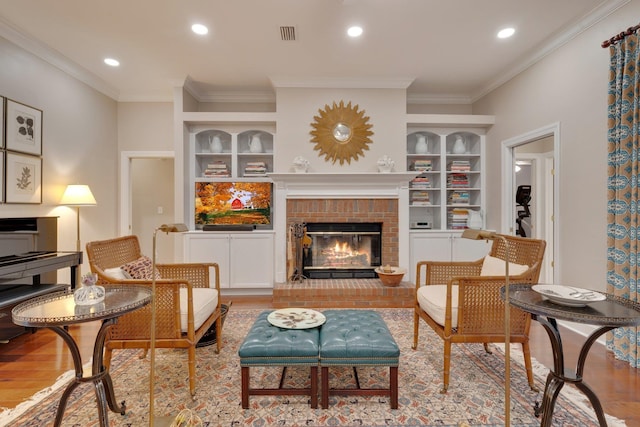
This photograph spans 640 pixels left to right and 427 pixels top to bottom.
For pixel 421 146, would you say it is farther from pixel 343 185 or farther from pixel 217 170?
pixel 217 170

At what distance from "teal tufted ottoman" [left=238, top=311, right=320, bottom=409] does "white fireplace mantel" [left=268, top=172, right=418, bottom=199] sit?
A: 7.82ft

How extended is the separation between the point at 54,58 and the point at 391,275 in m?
4.51

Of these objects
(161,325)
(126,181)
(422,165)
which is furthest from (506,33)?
(126,181)

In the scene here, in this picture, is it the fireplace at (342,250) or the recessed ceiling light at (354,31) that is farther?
the fireplace at (342,250)

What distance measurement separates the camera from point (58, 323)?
139 centimetres

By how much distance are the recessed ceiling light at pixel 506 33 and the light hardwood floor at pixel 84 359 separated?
2888 millimetres

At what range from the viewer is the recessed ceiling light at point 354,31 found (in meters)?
3.01

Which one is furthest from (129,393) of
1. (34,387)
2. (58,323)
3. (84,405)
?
(58,323)

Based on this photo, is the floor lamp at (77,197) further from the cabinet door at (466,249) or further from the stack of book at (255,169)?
the cabinet door at (466,249)

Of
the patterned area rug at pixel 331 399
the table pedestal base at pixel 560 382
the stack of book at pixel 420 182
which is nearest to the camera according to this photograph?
the table pedestal base at pixel 560 382

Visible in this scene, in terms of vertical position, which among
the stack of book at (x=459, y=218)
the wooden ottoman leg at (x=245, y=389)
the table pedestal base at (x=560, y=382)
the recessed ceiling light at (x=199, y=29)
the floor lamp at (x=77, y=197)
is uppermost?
the recessed ceiling light at (x=199, y=29)

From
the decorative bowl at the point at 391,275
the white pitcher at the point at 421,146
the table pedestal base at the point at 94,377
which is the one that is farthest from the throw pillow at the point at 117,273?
the white pitcher at the point at 421,146

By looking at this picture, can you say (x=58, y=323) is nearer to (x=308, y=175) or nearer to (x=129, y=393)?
(x=129, y=393)

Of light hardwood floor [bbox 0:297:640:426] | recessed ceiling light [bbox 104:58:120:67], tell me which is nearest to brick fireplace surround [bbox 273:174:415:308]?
light hardwood floor [bbox 0:297:640:426]
